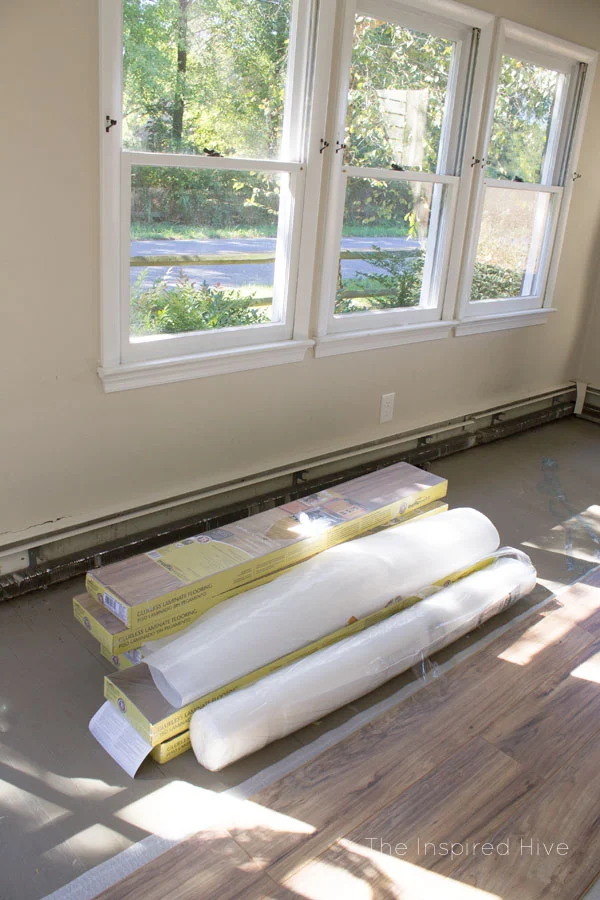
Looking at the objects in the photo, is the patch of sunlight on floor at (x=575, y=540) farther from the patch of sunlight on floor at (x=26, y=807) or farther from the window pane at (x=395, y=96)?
the patch of sunlight on floor at (x=26, y=807)

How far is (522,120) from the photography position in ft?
13.1

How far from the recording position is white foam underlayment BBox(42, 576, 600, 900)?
161cm

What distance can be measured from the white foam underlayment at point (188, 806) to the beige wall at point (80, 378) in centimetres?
111

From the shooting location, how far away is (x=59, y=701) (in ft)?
6.97

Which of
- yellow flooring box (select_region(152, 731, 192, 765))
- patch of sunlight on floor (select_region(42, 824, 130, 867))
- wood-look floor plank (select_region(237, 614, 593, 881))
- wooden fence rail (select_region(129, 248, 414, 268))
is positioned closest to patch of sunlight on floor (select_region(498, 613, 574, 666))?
Answer: wood-look floor plank (select_region(237, 614, 593, 881))

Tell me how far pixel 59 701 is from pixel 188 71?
203 cm

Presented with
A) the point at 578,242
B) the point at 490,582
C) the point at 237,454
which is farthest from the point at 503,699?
the point at 578,242

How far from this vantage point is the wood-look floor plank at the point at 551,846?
167 centimetres

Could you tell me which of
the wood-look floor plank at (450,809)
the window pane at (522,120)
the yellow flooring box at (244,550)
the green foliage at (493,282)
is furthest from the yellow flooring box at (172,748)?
the window pane at (522,120)

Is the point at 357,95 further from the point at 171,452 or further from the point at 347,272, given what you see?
the point at 171,452

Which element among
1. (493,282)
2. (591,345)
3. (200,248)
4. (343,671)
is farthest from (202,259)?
(591,345)

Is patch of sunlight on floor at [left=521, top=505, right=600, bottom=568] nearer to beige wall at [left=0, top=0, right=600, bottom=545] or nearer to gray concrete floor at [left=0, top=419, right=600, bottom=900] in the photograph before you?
gray concrete floor at [left=0, top=419, right=600, bottom=900]

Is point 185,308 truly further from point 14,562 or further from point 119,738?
point 119,738

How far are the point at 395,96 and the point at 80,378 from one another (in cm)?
186
